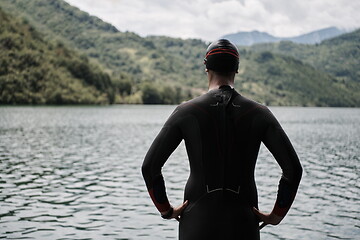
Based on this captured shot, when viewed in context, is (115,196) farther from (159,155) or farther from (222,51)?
(222,51)

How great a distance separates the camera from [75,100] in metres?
197

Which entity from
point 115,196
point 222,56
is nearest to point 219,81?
point 222,56

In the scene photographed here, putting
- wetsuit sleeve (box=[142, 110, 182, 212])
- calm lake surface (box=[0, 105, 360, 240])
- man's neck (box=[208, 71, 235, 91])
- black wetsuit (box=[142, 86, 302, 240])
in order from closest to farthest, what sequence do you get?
black wetsuit (box=[142, 86, 302, 240]) < wetsuit sleeve (box=[142, 110, 182, 212]) < man's neck (box=[208, 71, 235, 91]) < calm lake surface (box=[0, 105, 360, 240])

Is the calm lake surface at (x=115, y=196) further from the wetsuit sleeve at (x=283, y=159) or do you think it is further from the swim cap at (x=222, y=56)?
the swim cap at (x=222, y=56)

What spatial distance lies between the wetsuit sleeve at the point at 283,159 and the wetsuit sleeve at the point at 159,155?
34.3 inches

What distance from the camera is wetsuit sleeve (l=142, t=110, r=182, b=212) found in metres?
4.35

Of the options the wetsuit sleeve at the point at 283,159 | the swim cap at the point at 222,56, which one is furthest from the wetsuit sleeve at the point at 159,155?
the wetsuit sleeve at the point at 283,159

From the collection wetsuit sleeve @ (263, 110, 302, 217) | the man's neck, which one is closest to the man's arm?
wetsuit sleeve @ (263, 110, 302, 217)

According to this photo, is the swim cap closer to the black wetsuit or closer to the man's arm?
the black wetsuit

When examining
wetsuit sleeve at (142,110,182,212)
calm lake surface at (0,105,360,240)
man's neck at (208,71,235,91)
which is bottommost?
calm lake surface at (0,105,360,240)

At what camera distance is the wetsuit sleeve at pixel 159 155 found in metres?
4.35

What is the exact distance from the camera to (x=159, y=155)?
440 cm

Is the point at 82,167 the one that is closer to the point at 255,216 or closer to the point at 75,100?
the point at 255,216

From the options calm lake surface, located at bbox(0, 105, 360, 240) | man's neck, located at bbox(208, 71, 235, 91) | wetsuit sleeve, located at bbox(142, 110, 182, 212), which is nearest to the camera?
wetsuit sleeve, located at bbox(142, 110, 182, 212)
